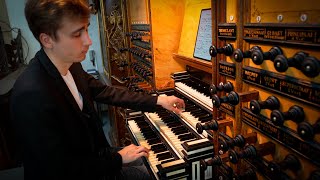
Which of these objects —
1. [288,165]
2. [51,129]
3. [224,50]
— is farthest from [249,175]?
[51,129]

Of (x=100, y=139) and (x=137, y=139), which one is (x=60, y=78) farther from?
(x=137, y=139)

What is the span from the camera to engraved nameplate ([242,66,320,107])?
37.4 inches

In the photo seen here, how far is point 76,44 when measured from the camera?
1.53m

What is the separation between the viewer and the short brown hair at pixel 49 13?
1.41 metres

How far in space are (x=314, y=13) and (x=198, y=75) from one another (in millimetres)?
1656

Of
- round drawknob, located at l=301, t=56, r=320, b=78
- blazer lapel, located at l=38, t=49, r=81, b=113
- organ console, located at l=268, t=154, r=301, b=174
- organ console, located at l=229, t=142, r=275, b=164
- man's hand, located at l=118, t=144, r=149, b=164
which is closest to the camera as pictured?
round drawknob, located at l=301, t=56, r=320, b=78

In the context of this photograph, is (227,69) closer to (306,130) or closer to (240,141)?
(240,141)

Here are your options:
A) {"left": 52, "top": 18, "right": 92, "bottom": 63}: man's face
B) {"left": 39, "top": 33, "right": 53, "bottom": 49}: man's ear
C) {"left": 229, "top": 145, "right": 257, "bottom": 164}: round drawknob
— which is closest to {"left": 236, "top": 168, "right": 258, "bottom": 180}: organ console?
{"left": 229, "top": 145, "right": 257, "bottom": 164}: round drawknob

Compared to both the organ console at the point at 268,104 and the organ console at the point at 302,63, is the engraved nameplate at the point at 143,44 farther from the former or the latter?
the organ console at the point at 302,63

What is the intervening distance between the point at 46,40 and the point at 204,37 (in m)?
1.22

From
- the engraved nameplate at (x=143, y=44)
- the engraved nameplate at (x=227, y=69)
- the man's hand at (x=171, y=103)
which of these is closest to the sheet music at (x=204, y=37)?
the man's hand at (x=171, y=103)

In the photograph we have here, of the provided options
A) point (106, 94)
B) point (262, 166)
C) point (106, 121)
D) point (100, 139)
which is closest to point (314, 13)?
point (262, 166)

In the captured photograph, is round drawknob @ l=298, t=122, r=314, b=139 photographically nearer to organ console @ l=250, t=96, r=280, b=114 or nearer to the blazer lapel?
organ console @ l=250, t=96, r=280, b=114

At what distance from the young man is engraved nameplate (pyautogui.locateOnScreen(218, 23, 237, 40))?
0.78m
